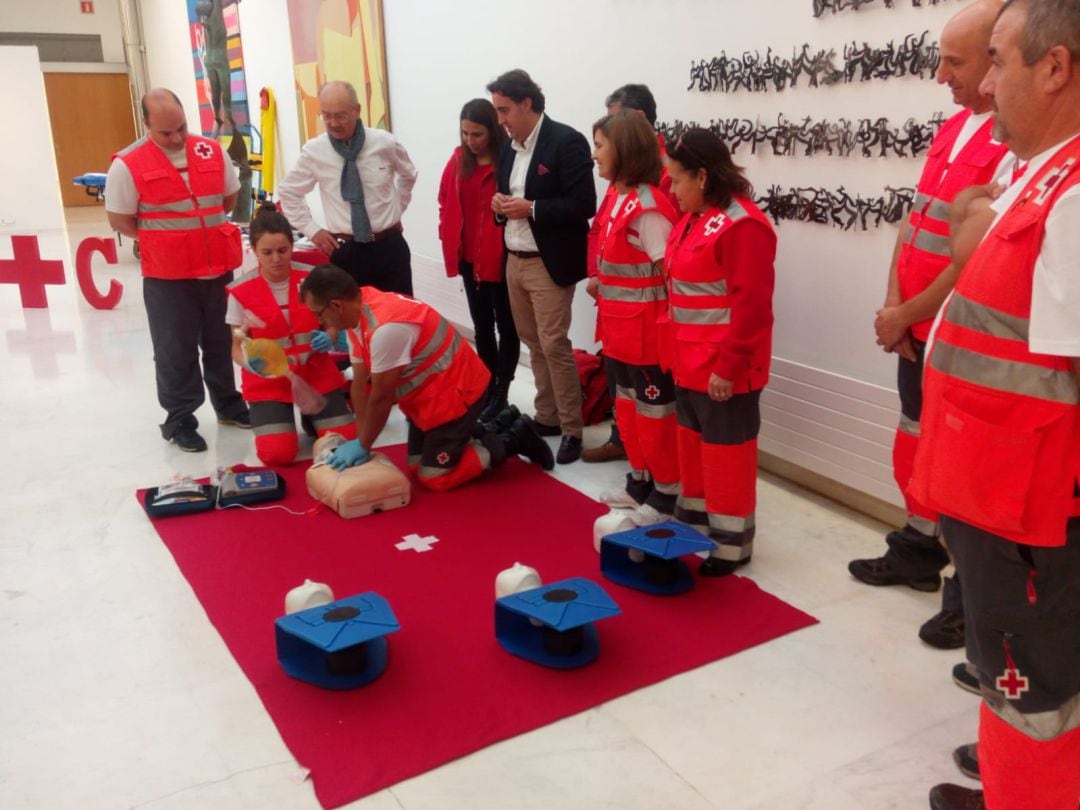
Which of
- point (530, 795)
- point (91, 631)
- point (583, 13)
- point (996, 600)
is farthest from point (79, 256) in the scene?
point (996, 600)

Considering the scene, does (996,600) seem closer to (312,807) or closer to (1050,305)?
(1050,305)

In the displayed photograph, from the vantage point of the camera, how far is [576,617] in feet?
7.78

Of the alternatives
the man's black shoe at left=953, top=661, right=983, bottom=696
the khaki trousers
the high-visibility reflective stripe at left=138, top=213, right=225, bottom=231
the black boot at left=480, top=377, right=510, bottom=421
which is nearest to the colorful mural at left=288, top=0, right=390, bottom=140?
the high-visibility reflective stripe at left=138, top=213, right=225, bottom=231

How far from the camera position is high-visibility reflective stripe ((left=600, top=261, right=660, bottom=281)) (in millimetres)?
3180

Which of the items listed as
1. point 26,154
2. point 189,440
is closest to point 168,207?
point 189,440

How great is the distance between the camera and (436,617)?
107 inches

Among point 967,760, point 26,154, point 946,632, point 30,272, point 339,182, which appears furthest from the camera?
point 26,154

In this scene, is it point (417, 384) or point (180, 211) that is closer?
point (417, 384)

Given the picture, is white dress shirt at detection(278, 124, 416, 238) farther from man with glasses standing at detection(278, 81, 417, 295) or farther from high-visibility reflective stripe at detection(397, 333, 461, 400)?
high-visibility reflective stripe at detection(397, 333, 461, 400)

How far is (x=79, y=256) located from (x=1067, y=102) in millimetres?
7602

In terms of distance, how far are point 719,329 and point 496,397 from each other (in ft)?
6.29

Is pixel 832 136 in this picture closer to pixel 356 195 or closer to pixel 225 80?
pixel 356 195

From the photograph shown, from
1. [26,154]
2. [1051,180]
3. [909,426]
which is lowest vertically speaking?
[909,426]

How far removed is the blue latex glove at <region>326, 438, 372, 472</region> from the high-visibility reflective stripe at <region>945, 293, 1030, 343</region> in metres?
2.49
